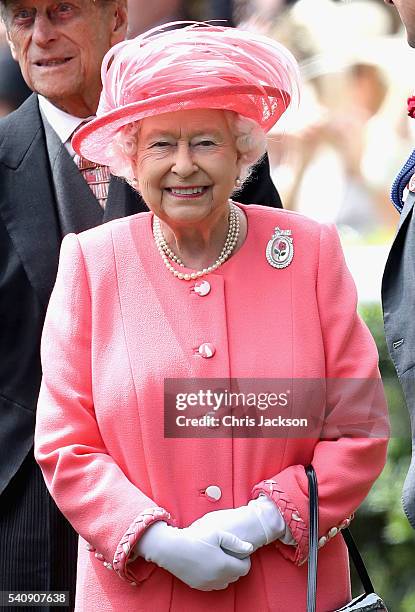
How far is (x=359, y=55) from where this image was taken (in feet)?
22.0

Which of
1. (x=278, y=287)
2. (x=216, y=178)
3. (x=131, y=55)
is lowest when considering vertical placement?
(x=278, y=287)

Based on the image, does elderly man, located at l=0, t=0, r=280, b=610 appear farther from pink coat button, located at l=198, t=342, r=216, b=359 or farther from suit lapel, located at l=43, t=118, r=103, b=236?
pink coat button, located at l=198, t=342, r=216, b=359

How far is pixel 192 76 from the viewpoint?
3.20 metres

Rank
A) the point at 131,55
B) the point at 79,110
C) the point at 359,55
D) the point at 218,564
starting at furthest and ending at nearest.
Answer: the point at 359,55, the point at 79,110, the point at 131,55, the point at 218,564

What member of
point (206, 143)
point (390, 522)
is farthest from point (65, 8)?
point (390, 522)

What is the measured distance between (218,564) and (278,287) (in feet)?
2.22

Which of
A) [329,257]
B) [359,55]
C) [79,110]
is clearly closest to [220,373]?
[329,257]

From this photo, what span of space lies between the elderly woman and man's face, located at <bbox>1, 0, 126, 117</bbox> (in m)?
0.56

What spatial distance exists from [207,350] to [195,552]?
1.54ft

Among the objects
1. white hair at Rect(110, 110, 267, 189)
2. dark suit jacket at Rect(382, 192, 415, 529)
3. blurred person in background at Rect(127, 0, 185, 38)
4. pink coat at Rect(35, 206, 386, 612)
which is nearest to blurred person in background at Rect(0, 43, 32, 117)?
blurred person in background at Rect(127, 0, 185, 38)

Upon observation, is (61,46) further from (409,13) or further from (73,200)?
(409,13)

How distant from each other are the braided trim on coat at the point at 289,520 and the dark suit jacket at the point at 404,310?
24 centimetres

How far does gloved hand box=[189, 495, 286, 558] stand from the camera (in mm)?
3104

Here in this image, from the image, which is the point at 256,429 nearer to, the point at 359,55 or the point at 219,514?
the point at 219,514
